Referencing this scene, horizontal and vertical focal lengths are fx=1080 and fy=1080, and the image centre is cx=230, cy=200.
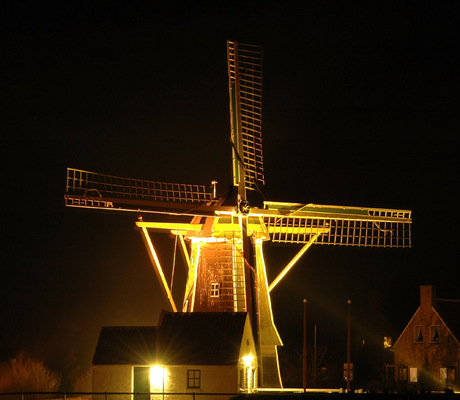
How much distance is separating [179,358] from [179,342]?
84 cm

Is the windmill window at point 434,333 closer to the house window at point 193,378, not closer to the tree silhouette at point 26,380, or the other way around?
the tree silhouette at point 26,380

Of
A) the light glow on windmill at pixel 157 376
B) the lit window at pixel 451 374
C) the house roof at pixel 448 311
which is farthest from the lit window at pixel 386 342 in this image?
the light glow on windmill at pixel 157 376

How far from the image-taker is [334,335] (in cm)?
7975

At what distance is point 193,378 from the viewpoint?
41094 mm

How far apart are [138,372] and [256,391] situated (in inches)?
185

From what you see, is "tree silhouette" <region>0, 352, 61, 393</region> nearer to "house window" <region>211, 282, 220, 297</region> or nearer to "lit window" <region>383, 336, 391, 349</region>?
"house window" <region>211, 282, 220, 297</region>

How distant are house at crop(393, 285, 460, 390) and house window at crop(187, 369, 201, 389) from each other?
24793 mm

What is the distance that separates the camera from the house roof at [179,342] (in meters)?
41.4

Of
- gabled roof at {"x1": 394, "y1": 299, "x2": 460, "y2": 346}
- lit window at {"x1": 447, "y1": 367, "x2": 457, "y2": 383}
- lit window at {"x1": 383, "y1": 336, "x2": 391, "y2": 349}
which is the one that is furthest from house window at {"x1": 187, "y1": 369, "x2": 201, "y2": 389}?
lit window at {"x1": 383, "y1": 336, "x2": 391, "y2": 349}

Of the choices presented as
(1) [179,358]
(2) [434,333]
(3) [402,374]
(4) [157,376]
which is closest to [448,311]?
(2) [434,333]

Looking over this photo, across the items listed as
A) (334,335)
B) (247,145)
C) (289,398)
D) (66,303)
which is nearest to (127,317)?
(66,303)

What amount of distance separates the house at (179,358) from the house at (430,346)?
23.6 meters

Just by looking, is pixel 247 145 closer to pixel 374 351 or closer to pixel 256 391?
pixel 256 391

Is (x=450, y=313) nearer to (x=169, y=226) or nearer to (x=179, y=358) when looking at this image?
(x=169, y=226)
